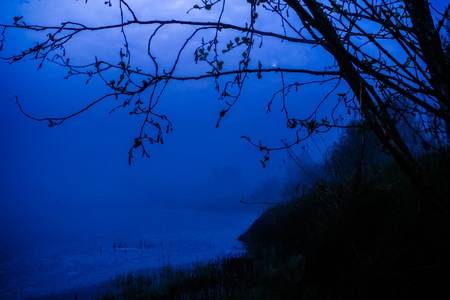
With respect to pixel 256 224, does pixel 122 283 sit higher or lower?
lower

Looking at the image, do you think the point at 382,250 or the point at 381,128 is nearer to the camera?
the point at 381,128

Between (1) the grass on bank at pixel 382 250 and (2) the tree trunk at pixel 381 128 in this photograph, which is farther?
(1) the grass on bank at pixel 382 250

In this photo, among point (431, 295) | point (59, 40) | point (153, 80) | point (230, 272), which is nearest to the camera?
point (153, 80)

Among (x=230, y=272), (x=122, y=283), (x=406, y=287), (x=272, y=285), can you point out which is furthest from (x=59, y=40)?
(x=122, y=283)

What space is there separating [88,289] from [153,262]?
476 cm

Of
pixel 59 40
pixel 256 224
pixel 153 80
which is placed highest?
pixel 59 40

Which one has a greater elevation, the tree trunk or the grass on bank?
the tree trunk

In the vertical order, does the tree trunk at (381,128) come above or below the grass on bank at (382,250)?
above

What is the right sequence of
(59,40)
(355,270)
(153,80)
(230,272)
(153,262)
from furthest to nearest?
(153,262)
(230,272)
(355,270)
(59,40)
(153,80)

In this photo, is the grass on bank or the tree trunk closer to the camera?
the tree trunk

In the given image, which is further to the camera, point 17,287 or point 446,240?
point 17,287

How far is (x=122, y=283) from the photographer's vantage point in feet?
31.7

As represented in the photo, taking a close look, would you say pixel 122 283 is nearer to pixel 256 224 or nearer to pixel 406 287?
pixel 256 224

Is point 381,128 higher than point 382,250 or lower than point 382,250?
higher
